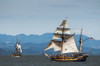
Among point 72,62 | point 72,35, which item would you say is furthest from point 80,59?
point 72,35

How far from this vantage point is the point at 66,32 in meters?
145

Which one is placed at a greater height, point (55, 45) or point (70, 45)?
point (70, 45)

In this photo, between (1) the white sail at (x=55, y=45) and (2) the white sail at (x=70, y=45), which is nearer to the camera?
(1) the white sail at (x=55, y=45)

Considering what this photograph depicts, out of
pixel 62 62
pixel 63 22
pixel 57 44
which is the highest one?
pixel 63 22

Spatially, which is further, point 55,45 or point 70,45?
point 70,45

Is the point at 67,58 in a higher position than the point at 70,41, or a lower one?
lower

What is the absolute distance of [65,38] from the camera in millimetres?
146000

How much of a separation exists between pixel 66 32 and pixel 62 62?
1572 centimetres

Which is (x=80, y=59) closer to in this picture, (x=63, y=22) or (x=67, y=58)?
(x=67, y=58)

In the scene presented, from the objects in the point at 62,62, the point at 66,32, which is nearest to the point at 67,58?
the point at 62,62

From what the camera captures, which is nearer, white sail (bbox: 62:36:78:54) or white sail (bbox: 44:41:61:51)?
white sail (bbox: 44:41:61:51)

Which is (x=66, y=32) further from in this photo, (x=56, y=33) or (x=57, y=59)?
(x=57, y=59)

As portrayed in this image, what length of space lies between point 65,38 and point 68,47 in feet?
16.4

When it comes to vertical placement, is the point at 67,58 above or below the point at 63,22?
below
